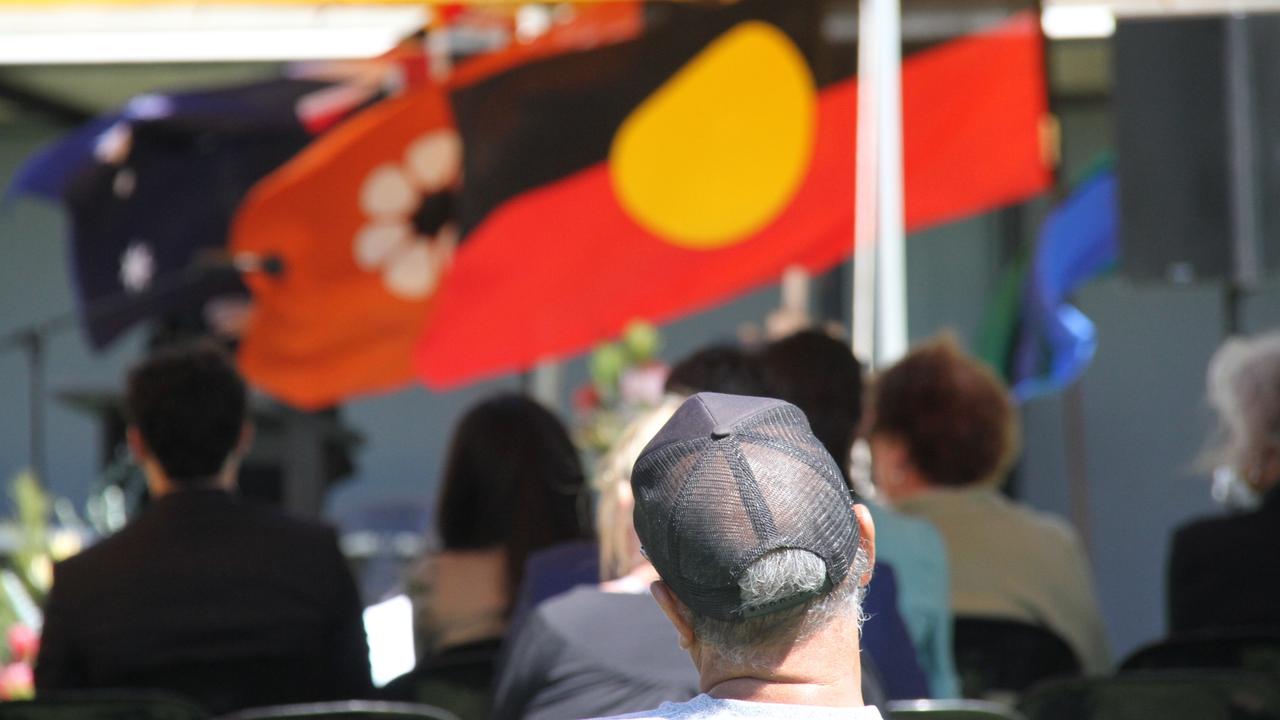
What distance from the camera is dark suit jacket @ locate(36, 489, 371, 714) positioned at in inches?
109

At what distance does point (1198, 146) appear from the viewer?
428 cm

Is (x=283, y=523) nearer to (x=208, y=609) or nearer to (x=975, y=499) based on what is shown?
(x=208, y=609)

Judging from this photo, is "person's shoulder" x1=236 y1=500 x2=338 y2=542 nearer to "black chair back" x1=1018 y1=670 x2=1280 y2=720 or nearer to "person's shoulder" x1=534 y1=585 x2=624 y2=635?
"person's shoulder" x1=534 y1=585 x2=624 y2=635

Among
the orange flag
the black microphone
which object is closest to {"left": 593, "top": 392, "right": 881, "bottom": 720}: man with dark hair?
the orange flag

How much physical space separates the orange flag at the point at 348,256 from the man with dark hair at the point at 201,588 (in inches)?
101

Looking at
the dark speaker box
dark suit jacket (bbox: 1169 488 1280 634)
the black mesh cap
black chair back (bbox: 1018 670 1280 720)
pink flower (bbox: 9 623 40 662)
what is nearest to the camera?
the black mesh cap

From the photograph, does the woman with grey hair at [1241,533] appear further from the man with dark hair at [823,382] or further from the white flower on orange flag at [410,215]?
the white flower on orange flag at [410,215]

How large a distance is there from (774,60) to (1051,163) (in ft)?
2.81

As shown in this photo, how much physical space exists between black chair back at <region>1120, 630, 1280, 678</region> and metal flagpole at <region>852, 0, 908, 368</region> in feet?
4.19

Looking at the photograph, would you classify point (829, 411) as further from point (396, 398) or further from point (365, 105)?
point (396, 398)

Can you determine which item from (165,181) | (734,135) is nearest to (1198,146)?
(734,135)

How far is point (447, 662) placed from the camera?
9.26ft

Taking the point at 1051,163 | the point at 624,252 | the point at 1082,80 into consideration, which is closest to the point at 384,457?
the point at 1082,80

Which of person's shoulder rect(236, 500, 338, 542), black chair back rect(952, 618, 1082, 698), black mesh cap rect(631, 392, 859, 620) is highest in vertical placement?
black mesh cap rect(631, 392, 859, 620)
